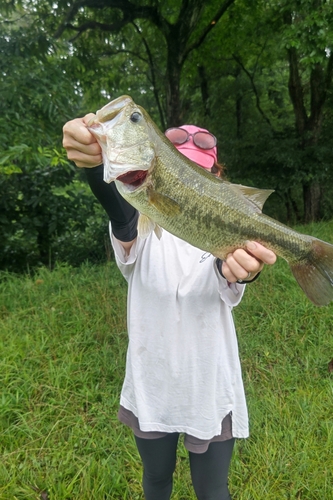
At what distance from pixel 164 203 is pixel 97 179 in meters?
0.28

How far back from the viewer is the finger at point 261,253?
4.74 feet

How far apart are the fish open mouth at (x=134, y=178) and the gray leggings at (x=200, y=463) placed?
1.17 m

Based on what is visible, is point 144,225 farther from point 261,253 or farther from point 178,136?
point 178,136

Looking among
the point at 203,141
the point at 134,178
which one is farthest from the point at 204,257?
the point at 203,141

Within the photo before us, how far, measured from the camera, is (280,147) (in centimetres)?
936

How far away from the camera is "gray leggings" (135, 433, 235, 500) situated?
1692 millimetres

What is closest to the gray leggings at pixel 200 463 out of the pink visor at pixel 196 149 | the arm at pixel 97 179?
the arm at pixel 97 179

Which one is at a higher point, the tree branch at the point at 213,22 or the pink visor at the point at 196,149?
the tree branch at the point at 213,22

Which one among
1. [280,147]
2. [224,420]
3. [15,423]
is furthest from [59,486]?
[280,147]

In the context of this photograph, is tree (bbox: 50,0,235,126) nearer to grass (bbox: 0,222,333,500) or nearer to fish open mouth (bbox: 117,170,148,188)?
grass (bbox: 0,222,333,500)

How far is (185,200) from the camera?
144cm

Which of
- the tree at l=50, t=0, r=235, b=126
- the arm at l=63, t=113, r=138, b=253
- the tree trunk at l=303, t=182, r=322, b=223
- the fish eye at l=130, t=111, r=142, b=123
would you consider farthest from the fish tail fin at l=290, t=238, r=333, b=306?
the tree trunk at l=303, t=182, r=322, b=223

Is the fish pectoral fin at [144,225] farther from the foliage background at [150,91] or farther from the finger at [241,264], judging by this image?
the foliage background at [150,91]

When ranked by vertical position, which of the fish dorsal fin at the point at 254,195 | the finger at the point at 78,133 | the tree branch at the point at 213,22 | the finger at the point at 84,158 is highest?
the tree branch at the point at 213,22
